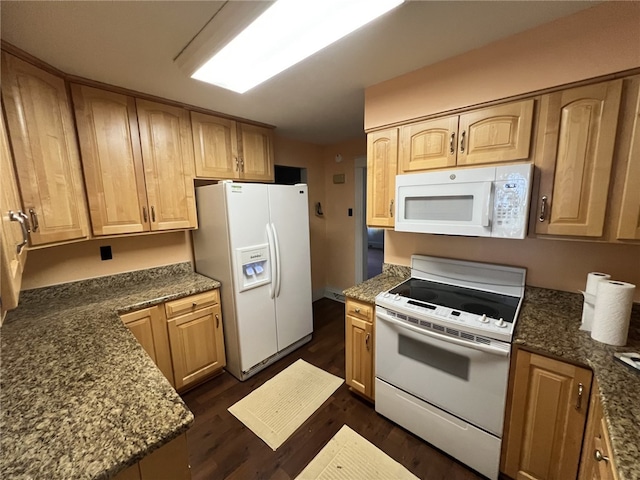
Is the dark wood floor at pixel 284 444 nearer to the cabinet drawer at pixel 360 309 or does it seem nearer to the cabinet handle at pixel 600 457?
the cabinet drawer at pixel 360 309

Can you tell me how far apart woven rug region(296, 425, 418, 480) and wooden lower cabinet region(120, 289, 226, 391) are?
119cm

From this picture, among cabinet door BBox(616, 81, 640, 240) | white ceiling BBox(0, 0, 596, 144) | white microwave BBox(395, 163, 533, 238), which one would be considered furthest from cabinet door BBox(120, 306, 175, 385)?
cabinet door BBox(616, 81, 640, 240)

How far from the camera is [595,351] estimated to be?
3.79ft

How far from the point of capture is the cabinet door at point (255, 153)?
8.52ft

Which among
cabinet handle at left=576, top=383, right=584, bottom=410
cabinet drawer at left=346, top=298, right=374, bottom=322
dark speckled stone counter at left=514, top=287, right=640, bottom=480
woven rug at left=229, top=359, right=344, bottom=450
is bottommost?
woven rug at left=229, top=359, right=344, bottom=450

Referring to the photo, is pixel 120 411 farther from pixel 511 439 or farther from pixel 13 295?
pixel 511 439

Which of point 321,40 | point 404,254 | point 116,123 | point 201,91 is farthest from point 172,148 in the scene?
point 404,254

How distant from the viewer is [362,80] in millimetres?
1824

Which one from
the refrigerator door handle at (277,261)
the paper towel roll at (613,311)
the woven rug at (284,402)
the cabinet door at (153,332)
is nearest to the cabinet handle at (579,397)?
the paper towel roll at (613,311)

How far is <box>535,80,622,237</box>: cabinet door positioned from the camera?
125cm

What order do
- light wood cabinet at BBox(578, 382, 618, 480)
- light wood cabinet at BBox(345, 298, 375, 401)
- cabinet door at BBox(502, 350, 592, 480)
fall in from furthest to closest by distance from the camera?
light wood cabinet at BBox(345, 298, 375, 401) < cabinet door at BBox(502, 350, 592, 480) < light wood cabinet at BBox(578, 382, 618, 480)

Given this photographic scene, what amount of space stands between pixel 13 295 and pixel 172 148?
1667mm

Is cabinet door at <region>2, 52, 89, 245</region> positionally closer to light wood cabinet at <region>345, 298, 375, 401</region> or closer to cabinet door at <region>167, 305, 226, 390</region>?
cabinet door at <region>167, 305, 226, 390</region>

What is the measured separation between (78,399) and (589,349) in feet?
6.75
